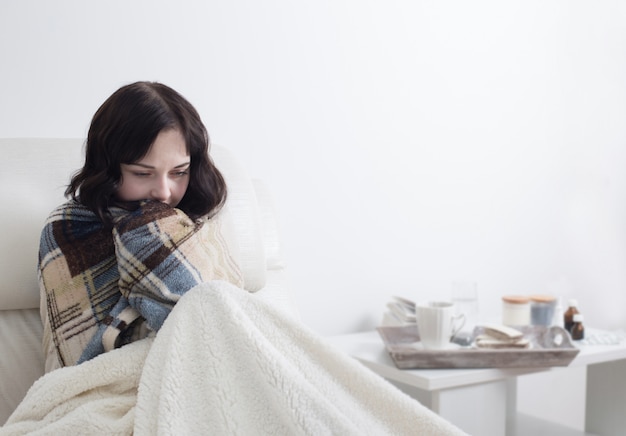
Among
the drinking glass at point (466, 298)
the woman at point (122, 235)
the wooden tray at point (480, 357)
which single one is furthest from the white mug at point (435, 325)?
the woman at point (122, 235)

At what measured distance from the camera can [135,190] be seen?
120 cm

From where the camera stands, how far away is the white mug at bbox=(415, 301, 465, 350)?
5.22ft

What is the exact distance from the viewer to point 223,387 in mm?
884

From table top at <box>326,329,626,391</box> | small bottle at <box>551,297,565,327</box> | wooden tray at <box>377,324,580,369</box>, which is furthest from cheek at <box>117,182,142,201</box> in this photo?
small bottle at <box>551,297,565,327</box>

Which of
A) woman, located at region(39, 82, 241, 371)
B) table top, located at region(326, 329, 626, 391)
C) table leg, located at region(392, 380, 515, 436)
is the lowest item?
table leg, located at region(392, 380, 515, 436)

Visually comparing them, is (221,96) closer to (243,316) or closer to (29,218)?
(29,218)

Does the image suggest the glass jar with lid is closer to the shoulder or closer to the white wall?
the white wall

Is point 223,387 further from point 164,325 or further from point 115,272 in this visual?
point 115,272

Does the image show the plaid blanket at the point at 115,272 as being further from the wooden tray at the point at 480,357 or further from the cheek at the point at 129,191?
the wooden tray at the point at 480,357

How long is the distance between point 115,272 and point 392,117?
42.6 inches

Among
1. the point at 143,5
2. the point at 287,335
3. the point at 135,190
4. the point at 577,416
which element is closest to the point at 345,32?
the point at 143,5

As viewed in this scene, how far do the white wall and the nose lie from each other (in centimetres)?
51

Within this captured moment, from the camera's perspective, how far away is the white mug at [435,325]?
1.59 metres

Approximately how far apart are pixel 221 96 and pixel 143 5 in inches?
10.8
